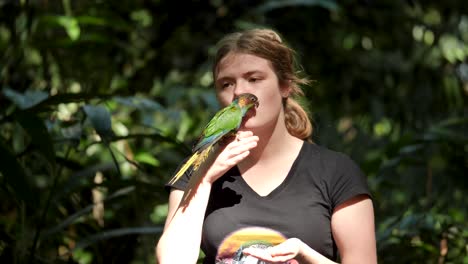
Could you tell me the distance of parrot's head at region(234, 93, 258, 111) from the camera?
1.69m

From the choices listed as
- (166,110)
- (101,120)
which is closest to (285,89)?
(101,120)

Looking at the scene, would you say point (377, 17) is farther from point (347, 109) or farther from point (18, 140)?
point (18, 140)

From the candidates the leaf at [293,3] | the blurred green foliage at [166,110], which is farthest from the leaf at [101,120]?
the leaf at [293,3]

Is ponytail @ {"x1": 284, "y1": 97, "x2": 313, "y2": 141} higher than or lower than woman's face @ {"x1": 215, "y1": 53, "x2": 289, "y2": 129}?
lower

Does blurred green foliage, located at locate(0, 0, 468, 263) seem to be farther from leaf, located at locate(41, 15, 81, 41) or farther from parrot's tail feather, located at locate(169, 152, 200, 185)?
parrot's tail feather, located at locate(169, 152, 200, 185)

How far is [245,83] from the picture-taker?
5.74ft

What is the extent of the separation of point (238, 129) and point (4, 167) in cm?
77

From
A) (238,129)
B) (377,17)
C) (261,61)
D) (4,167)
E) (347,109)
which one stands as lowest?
(347,109)

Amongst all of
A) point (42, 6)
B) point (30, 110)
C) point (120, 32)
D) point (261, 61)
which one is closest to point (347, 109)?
point (120, 32)

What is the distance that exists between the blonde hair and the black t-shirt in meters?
0.19

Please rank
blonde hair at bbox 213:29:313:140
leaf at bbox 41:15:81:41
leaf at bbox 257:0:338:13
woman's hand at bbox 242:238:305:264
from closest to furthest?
woman's hand at bbox 242:238:305:264, blonde hair at bbox 213:29:313:140, leaf at bbox 41:15:81:41, leaf at bbox 257:0:338:13

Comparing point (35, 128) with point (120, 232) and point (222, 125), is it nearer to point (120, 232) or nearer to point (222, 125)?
point (120, 232)

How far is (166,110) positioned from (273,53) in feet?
5.01

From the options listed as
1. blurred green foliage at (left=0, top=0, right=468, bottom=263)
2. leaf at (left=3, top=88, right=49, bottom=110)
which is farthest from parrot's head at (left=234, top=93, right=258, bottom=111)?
leaf at (left=3, top=88, right=49, bottom=110)
